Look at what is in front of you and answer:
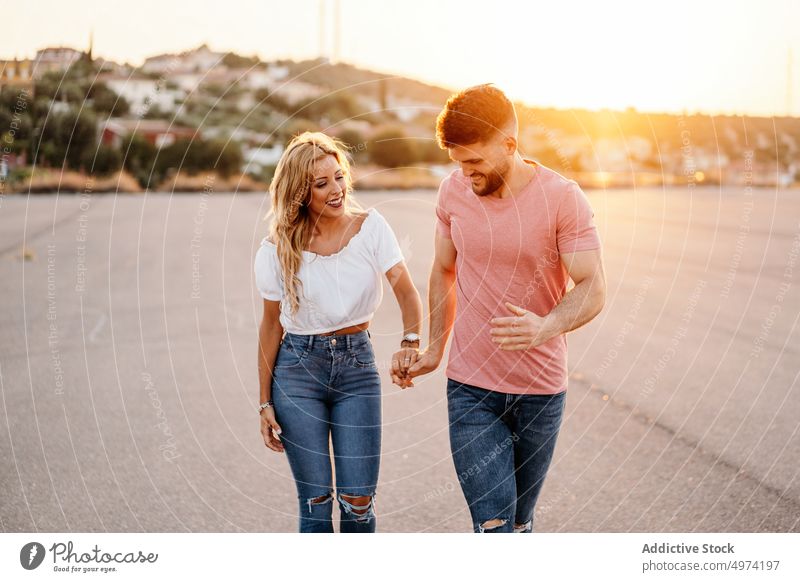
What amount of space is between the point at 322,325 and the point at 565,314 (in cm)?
92

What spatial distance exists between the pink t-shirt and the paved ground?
1.20 m

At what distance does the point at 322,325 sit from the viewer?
325 centimetres

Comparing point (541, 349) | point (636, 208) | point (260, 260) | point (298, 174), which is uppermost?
point (298, 174)

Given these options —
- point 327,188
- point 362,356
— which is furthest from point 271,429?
point 327,188

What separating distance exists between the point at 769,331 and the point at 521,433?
6.20 m

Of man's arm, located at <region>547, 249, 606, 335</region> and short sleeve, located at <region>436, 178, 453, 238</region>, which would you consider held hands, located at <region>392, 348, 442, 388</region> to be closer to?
short sleeve, located at <region>436, 178, 453, 238</region>

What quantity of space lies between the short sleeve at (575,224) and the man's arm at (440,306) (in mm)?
490

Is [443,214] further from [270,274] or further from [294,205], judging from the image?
[270,274]

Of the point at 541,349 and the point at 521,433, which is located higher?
the point at 541,349

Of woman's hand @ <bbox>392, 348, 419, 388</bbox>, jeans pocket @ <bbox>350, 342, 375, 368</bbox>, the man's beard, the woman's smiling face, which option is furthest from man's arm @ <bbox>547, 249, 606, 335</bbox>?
the woman's smiling face

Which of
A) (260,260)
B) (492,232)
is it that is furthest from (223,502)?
(492,232)

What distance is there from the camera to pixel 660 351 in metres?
7.71

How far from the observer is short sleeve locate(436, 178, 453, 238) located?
125 inches

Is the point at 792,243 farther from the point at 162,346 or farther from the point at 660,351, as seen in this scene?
the point at 162,346
